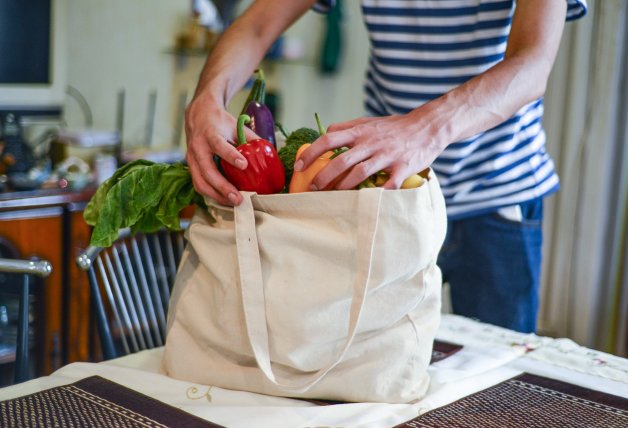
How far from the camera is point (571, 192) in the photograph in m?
2.80

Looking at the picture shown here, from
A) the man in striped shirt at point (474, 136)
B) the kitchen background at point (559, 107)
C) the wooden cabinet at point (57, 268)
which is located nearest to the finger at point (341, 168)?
the man in striped shirt at point (474, 136)

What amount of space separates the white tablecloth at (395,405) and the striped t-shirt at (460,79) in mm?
279

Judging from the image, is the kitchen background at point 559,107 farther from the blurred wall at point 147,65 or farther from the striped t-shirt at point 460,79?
the striped t-shirt at point 460,79

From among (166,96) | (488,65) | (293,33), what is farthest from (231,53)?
(293,33)

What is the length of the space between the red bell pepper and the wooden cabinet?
4.90 feet

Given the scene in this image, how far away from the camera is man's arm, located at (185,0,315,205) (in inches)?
34.9

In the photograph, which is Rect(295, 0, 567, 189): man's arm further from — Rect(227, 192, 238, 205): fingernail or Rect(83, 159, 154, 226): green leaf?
Rect(83, 159, 154, 226): green leaf

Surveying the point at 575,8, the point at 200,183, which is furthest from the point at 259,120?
the point at 575,8

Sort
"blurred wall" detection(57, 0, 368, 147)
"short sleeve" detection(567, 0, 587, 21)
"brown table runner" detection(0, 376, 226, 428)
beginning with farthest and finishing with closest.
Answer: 1. "blurred wall" detection(57, 0, 368, 147)
2. "short sleeve" detection(567, 0, 587, 21)
3. "brown table runner" detection(0, 376, 226, 428)

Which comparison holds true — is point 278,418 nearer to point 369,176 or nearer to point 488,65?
point 369,176

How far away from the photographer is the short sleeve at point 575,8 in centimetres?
125

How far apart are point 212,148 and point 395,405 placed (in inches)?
14.3

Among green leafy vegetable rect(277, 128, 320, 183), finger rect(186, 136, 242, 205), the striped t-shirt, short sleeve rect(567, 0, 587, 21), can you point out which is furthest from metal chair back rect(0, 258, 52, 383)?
short sleeve rect(567, 0, 587, 21)

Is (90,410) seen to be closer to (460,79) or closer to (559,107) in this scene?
(460,79)
